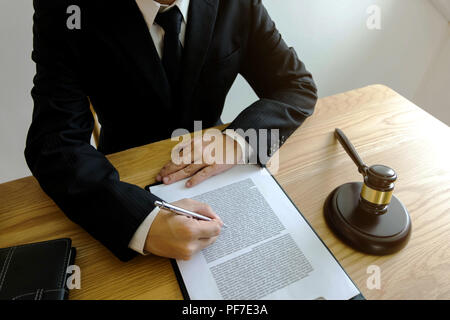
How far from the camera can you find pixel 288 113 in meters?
0.88

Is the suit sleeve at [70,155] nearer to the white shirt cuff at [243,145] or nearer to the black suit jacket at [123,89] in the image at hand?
the black suit jacket at [123,89]

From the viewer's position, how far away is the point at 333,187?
718 millimetres

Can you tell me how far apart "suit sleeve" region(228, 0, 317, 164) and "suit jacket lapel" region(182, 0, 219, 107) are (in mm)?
170

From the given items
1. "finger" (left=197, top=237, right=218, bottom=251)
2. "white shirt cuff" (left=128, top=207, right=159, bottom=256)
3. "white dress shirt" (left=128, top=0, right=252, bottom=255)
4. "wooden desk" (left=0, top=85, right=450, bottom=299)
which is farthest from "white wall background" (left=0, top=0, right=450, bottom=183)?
"finger" (left=197, top=237, right=218, bottom=251)

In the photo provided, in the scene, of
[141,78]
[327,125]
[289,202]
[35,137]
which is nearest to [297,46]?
[327,125]

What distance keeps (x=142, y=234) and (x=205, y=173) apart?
0.71 feet

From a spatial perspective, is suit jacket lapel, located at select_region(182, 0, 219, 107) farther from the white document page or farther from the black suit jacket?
the white document page

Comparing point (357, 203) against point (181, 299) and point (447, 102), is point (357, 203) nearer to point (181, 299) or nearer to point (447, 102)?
→ point (181, 299)

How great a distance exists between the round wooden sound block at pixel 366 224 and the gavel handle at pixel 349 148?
63 mm

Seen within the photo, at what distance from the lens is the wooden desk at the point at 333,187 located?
0.55m

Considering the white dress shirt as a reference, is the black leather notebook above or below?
below

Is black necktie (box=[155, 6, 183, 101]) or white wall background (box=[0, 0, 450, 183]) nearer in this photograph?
black necktie (box=[155, 6, 183, 101])

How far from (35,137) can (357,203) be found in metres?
0.77

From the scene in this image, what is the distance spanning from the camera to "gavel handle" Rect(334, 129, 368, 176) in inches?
26.7
